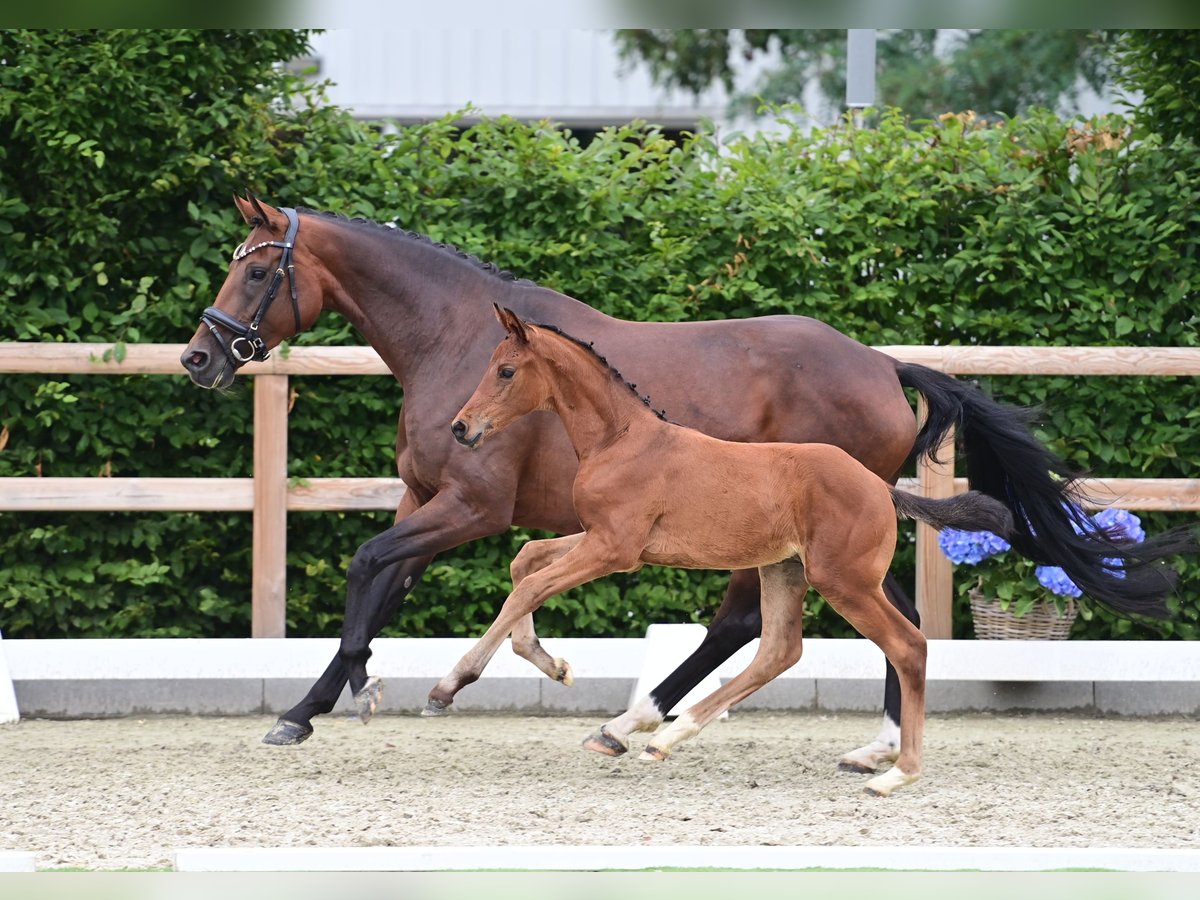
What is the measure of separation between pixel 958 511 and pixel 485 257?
314 cm

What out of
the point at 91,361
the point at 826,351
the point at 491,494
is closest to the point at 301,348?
the point at 91,361

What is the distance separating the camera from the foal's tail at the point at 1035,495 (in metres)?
4.87

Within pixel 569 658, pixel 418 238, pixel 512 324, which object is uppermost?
pixel 418 238

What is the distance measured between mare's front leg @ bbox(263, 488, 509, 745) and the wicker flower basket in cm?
Result: 282

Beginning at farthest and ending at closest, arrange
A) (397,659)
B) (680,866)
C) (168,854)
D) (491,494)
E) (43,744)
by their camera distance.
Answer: (397,659) < (43,744) < (491,494) < (168,854) < (680,866)

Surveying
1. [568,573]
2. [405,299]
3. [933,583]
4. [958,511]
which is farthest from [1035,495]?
[405,299]

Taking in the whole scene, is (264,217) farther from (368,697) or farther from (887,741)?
(887,741)

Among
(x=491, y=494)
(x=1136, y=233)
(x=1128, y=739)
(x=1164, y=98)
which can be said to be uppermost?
(x=1164, y=98)

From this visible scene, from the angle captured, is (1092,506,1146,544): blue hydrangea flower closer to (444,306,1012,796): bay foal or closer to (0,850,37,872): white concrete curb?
(444,306,1012,796): bay foal

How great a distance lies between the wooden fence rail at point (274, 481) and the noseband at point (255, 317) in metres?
1.44

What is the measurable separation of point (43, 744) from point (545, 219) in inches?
126

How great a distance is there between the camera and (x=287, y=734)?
183 inches

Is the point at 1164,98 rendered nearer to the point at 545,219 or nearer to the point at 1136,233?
the point at 1136,233

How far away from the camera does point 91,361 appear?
20.4 ft
